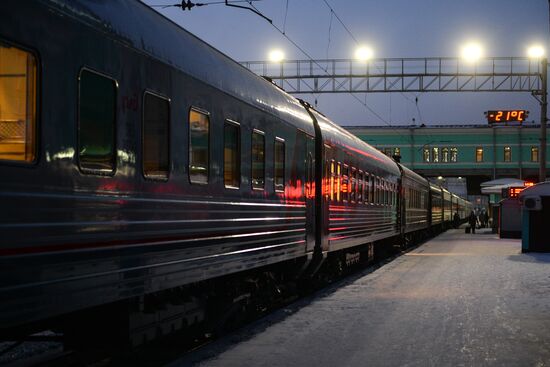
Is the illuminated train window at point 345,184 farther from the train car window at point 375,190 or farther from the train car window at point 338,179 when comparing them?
the train car window at point 375,190

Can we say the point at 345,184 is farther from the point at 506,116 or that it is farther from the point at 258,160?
the point at 506,116

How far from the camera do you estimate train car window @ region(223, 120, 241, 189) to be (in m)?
9.16

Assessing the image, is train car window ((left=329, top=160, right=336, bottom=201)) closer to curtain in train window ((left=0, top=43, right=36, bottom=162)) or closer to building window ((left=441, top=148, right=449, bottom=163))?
curtain in train window ((left=0, top=43, right=36, bottom=162))

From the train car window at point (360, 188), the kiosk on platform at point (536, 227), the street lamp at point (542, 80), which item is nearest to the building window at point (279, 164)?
the train car window at point (360, 188)

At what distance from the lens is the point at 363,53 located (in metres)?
29.7

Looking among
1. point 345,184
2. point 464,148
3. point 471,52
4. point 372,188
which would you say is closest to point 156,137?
point 345,184

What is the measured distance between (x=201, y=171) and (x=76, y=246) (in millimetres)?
2778

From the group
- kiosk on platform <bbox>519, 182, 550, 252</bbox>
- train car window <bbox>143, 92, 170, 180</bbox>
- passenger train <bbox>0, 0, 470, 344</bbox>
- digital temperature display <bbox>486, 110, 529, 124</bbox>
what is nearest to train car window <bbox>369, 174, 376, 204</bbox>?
kiosk on platform <bbox>519, 182, 550, 252</bbox>

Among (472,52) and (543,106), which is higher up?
(472,52)

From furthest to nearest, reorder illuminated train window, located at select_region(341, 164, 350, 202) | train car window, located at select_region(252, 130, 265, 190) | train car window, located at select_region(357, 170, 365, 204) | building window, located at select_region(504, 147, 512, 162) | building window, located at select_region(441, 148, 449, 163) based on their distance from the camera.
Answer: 1. building window, located at select_region(441, 148, 449, 163)
2. building window, located at select_region(504, 147, 512, 162)
3. train car window, located at select_region(357, 170, 365, 204)
4. illuminated train window, located at select_region(341, 164, 350, 202)
5. train car window, located at select_region(252, 130, 265, 190)

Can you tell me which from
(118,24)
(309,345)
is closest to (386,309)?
(309,345)

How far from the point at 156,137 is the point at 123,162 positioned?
2.45ft

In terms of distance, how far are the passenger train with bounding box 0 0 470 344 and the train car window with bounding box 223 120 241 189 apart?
23mm

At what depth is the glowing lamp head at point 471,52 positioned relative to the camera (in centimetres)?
3047
